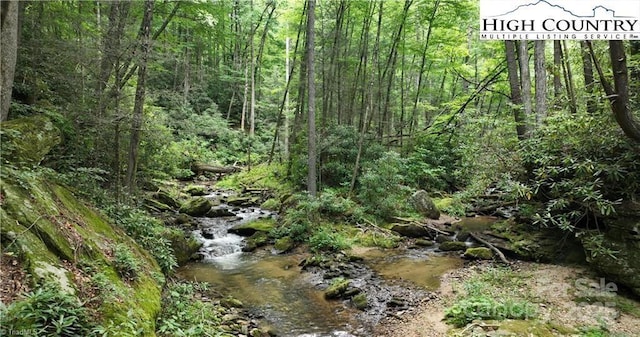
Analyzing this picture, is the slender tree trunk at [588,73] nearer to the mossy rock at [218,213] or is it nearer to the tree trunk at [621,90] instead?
the tree trunk at [621,90]

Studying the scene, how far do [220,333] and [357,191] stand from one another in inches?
383

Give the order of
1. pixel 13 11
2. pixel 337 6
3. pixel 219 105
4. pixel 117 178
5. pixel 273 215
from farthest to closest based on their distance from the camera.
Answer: pixel 219 105 → pixel 337 6 → pixel 273 215 → pixel 117 178 → pixel 13 11

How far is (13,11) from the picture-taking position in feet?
17.3

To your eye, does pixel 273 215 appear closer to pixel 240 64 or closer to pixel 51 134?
pixel 51 134

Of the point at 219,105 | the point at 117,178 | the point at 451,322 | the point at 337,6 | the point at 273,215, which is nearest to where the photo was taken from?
the point at 451,322

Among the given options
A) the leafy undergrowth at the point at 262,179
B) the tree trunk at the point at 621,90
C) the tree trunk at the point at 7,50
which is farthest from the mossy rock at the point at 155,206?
the tree trunk at the point at 621,90

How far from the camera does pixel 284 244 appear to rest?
11.3m

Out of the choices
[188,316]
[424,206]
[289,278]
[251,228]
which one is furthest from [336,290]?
[424,206]

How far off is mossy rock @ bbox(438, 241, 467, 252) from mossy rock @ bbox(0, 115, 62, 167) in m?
9.69

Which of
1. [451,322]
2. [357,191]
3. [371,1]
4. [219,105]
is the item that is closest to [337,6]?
[371,1]

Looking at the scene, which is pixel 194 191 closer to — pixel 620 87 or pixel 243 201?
pixel 243 201

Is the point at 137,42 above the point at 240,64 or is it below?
below

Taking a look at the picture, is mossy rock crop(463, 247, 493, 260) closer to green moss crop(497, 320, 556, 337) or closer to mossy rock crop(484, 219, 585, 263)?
mossy rock crop(484, 219, 585, 263)

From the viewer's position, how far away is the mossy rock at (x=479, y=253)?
31.4ft
